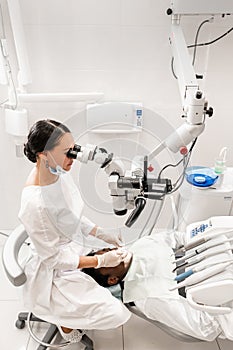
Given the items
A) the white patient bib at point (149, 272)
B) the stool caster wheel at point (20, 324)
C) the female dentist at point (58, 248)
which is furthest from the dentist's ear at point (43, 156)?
the stool caster wheel at point (20, 324)

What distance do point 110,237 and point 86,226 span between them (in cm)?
11

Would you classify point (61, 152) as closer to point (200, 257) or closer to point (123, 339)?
point (200, 257)

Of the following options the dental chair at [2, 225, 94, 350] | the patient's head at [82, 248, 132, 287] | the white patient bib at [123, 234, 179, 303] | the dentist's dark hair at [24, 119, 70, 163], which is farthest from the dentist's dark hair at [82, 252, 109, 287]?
the dentist's dark hair at [24, 119, 70, 163]

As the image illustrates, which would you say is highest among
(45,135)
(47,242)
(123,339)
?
(45,135)

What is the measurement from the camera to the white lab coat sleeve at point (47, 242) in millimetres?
1383

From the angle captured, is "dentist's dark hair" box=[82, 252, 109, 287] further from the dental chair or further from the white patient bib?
the dental chair

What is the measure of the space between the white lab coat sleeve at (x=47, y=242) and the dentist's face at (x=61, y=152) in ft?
0.56

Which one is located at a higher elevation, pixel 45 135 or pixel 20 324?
pixel 45 135

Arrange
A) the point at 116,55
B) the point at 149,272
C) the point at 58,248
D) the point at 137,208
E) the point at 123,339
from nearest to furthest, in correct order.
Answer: the point at 137,208 < the point at 58,248 < the point at 149,272 < the point at 123,339 < the point at 116,55

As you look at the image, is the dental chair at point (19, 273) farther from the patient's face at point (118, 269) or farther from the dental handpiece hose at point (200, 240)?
the dental handpiece hose at point (200, 240)

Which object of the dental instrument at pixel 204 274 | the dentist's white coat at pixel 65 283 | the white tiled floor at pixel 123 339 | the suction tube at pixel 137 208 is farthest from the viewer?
the white tiled floor at pixel 123 339

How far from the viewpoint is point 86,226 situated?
5.39ft

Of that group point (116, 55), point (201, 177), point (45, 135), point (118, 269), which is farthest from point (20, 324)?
point (116, 55)

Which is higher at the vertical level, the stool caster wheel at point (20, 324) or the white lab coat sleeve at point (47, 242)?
the white lab coat sleeve at point (47, 242)
